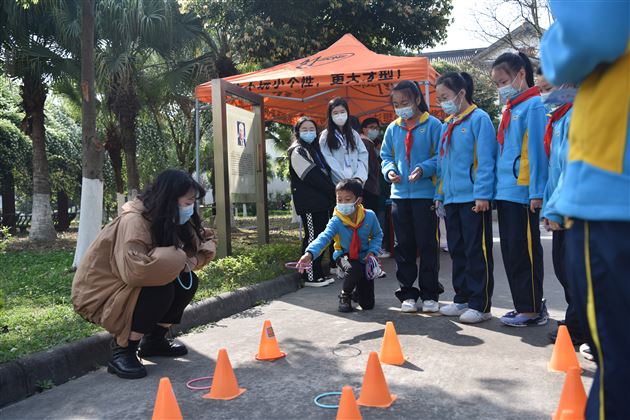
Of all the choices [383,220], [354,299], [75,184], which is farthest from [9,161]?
[354,299]

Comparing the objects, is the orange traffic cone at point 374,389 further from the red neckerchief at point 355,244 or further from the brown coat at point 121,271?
the red neckerchief at point 355,244

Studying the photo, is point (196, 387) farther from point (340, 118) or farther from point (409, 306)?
point (340, 118)

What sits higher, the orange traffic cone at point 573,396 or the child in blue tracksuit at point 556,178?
the child in blue tracksuit at point 556,178

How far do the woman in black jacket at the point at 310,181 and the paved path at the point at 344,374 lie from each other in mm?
1883

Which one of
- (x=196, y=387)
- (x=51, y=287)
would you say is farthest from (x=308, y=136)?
(x=196, y=387)

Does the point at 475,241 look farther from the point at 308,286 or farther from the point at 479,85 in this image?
the point at 479,85

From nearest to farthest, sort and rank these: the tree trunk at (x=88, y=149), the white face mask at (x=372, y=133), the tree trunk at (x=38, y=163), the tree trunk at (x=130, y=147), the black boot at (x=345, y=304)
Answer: the black boot at (x=345, y=304)
the tree trunk at (x=88, y=149)
the white face mask at (x=372, y=133)
the tree trunk at (x=38, y=163)
the tree trunk at (x=130, y=147)

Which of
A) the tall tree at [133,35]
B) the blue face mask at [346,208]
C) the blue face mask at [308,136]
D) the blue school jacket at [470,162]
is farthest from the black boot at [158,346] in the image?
the tall tree at [133,35]

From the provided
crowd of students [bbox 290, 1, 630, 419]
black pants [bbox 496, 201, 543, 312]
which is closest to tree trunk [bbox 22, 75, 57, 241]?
crowd of students [bbox 290, 1, 630, 419]

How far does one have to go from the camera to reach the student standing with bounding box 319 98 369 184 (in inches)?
278

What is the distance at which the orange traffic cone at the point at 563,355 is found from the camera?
11.8ft

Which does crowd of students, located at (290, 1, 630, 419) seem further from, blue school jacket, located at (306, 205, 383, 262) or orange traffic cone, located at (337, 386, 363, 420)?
orange traffic cone, located at (337, 386, 363, 420)

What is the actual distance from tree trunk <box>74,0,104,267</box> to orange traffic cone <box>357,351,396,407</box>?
5428mm

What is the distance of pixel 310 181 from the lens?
6.97 meters
